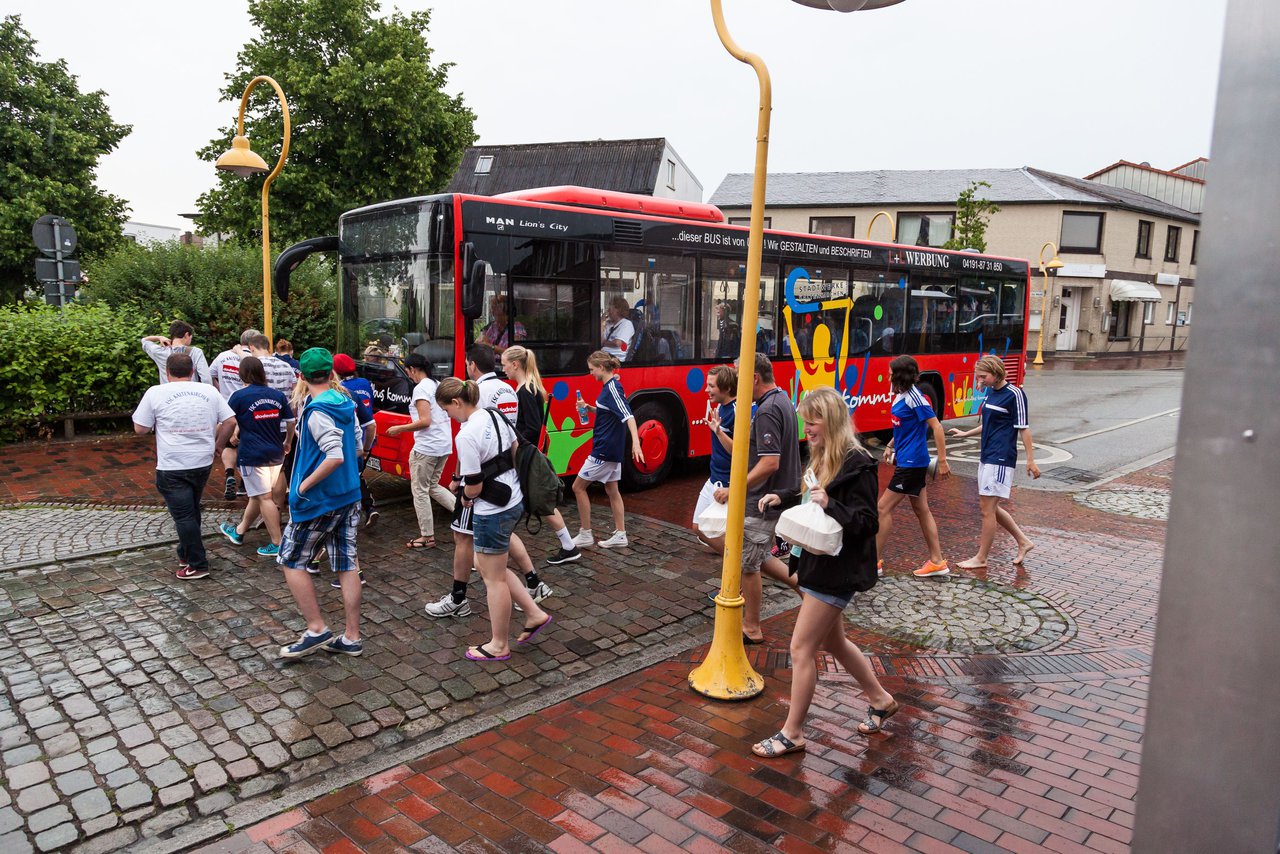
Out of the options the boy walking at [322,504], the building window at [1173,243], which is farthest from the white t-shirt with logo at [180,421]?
the building window at [1173,243]

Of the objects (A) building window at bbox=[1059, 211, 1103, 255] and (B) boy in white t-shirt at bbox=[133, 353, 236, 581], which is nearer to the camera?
(B) boy in white t-shirt at bbox=[133, 353, 236, 581]

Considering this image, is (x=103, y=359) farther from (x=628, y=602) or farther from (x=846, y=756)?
(x=846, y=756)

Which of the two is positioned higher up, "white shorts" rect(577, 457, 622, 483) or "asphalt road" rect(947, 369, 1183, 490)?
"white shorts" rect(577, 457, 622, 483)

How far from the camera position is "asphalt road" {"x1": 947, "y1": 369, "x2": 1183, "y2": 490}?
12.2 meters

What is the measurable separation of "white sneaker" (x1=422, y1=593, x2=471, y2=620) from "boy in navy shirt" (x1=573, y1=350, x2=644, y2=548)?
1.67 meters

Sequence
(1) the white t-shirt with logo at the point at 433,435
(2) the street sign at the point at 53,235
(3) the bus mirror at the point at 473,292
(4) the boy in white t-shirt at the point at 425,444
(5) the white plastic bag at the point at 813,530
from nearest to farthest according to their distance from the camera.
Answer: (5) the white plastic bag at the point at 813,530, (4) the boy in white t-shirt at the point at 425,444, (1) the white t-shirt with logo at the point at 433,435, (3) the bus mirror at the point at 473,292, (2) the street sign at the point at 53,235

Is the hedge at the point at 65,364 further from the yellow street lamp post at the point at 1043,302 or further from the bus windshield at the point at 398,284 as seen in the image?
the yellow street lamp post at the point at 1043,302

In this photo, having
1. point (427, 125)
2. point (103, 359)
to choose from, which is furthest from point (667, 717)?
point (427, 125)

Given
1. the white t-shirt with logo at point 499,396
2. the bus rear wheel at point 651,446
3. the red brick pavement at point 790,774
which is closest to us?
the red brick pavement at point 790,774

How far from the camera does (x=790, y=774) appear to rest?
4047 millimetres

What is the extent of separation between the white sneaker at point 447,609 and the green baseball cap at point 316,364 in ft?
5.79

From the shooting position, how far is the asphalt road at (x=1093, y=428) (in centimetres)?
1223

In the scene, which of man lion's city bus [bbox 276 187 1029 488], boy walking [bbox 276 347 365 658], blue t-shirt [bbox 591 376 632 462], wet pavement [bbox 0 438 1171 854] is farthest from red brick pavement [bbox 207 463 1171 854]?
man lion's city bus [bbox 276 187 1029 488]

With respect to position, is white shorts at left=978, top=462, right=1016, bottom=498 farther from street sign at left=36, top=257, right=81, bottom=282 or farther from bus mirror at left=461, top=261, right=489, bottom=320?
street sign at left=36, top=257, right=81, bottom=282
